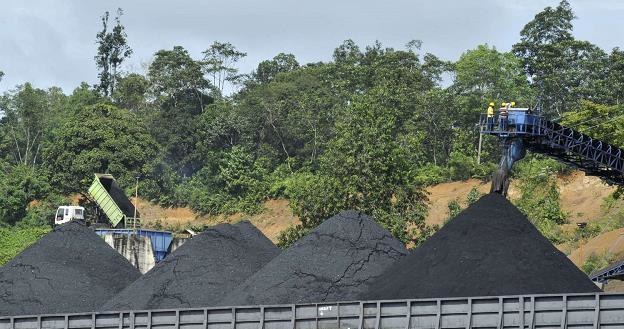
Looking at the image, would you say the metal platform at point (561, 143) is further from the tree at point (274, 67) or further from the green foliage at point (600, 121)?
the tree at point (274, 67)

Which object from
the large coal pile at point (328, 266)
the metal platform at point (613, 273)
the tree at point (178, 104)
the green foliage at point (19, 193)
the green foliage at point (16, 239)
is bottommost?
the green foliage at point (16, 239)

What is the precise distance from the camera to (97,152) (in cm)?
8812

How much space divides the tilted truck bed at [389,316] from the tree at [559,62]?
54.0 metres

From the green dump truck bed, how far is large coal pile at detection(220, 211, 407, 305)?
30.7 m

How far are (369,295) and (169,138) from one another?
62.6 metres

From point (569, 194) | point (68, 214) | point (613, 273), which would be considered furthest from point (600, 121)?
point (68, 214)

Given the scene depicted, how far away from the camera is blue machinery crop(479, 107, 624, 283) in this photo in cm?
4722

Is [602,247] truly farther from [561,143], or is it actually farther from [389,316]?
[389,316]

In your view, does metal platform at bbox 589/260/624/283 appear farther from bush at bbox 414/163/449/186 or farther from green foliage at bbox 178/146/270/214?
green foliage at bbox 178/146/270/214

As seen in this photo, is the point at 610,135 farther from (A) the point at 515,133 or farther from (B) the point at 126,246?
(B) the point at 126,246

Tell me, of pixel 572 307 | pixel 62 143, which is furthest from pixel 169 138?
pixel 572 307

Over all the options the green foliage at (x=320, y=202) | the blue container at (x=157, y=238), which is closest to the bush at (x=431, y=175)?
the green foliage at (x=320, y=202)

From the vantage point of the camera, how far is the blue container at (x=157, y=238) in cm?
6650

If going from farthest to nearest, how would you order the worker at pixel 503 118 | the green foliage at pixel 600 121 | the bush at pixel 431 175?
1. the bush at pixel 431 175
2. the green foliage at pixel 600 121
3. the worker at pixel 503 118
